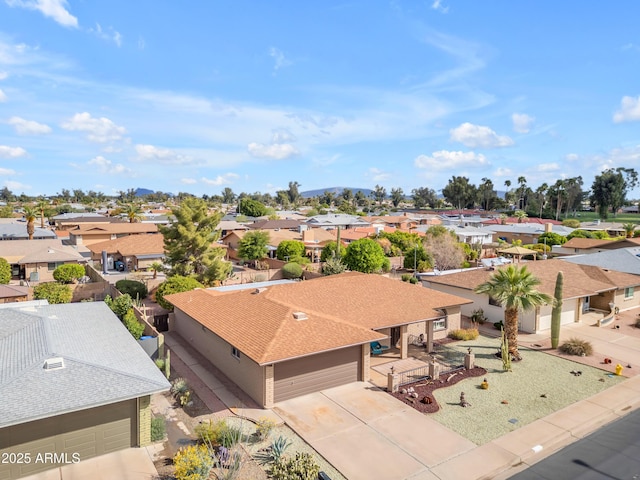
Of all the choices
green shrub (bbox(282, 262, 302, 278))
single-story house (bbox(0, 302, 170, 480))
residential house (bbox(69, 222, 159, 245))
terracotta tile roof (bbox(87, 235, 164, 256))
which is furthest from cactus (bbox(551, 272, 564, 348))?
residential house (bbox(69, 222, 159, 245))

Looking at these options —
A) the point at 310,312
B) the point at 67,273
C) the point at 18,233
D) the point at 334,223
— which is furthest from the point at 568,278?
the point at 18,233

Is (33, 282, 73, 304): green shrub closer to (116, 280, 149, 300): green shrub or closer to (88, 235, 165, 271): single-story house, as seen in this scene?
(116, 280, 149, 300): green shrub

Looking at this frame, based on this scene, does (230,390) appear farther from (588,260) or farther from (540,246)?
(540,246)

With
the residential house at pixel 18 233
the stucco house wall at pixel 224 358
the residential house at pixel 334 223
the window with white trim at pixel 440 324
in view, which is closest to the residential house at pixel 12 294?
the stucco house wall at pixel 224 358

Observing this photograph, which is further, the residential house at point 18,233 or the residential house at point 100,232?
the residential house at point 100,232

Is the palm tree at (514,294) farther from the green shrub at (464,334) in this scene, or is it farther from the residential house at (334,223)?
the residential house at (334,223)

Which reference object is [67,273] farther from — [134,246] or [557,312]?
[557,312]
